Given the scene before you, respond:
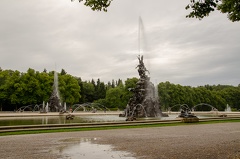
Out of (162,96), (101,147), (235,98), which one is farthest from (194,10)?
(235,98)

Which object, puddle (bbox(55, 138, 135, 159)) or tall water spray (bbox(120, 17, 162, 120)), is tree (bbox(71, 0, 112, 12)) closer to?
puddle (bbox(55, 138, 135, 159))

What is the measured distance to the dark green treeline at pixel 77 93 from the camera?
71.8 meters

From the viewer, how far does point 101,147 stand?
11180 millimetres

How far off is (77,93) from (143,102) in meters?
51.5

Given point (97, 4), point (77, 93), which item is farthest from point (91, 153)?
point (77, 93)

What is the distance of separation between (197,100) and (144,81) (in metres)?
63.1

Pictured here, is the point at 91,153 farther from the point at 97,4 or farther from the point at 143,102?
the point at 143,102

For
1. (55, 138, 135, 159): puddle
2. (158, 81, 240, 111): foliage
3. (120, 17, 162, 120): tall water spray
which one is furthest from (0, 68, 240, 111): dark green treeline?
(55, 138, 135, 159): puddle

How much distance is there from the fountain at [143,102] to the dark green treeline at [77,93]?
135ft

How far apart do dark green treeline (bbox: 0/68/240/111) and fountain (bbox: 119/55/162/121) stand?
1623 inches

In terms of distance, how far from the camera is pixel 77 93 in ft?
289

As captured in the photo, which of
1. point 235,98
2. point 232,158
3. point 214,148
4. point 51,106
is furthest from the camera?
point 235,98

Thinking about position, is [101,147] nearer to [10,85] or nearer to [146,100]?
[146,100]

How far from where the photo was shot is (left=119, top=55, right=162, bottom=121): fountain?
39719 millimetres
